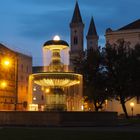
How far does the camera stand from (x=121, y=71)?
5234 cm

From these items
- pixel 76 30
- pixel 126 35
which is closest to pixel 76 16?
pixel 76 30

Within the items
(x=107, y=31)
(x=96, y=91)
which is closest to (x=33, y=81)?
(x=96, y=91)

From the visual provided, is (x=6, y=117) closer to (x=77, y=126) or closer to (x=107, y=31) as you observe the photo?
(x=77, y=126)

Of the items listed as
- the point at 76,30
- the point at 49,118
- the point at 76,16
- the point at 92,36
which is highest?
the point at 76,16

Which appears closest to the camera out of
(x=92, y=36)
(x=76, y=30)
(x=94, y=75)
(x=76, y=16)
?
(x=94, y=75)

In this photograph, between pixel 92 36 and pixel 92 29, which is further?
pixel 92 29

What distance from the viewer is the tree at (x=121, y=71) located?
52.2 metres

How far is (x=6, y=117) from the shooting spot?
28.4 m

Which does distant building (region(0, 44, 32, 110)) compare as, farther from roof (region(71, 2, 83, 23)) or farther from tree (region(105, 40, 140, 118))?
roof (region(71, 2, 83, 23))

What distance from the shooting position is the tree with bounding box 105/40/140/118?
52.2 m

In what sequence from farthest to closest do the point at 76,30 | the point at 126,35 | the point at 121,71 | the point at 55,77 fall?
the point at 76,30, the point at 126,35, the point at 121,71, the point at 55,77

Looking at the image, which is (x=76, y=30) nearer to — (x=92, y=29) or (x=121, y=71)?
(x=92, y=29)

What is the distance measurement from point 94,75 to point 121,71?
3.42m

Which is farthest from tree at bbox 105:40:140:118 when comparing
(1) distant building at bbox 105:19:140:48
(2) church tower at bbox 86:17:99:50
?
(2) church tower at bbox 86:17:99:50
